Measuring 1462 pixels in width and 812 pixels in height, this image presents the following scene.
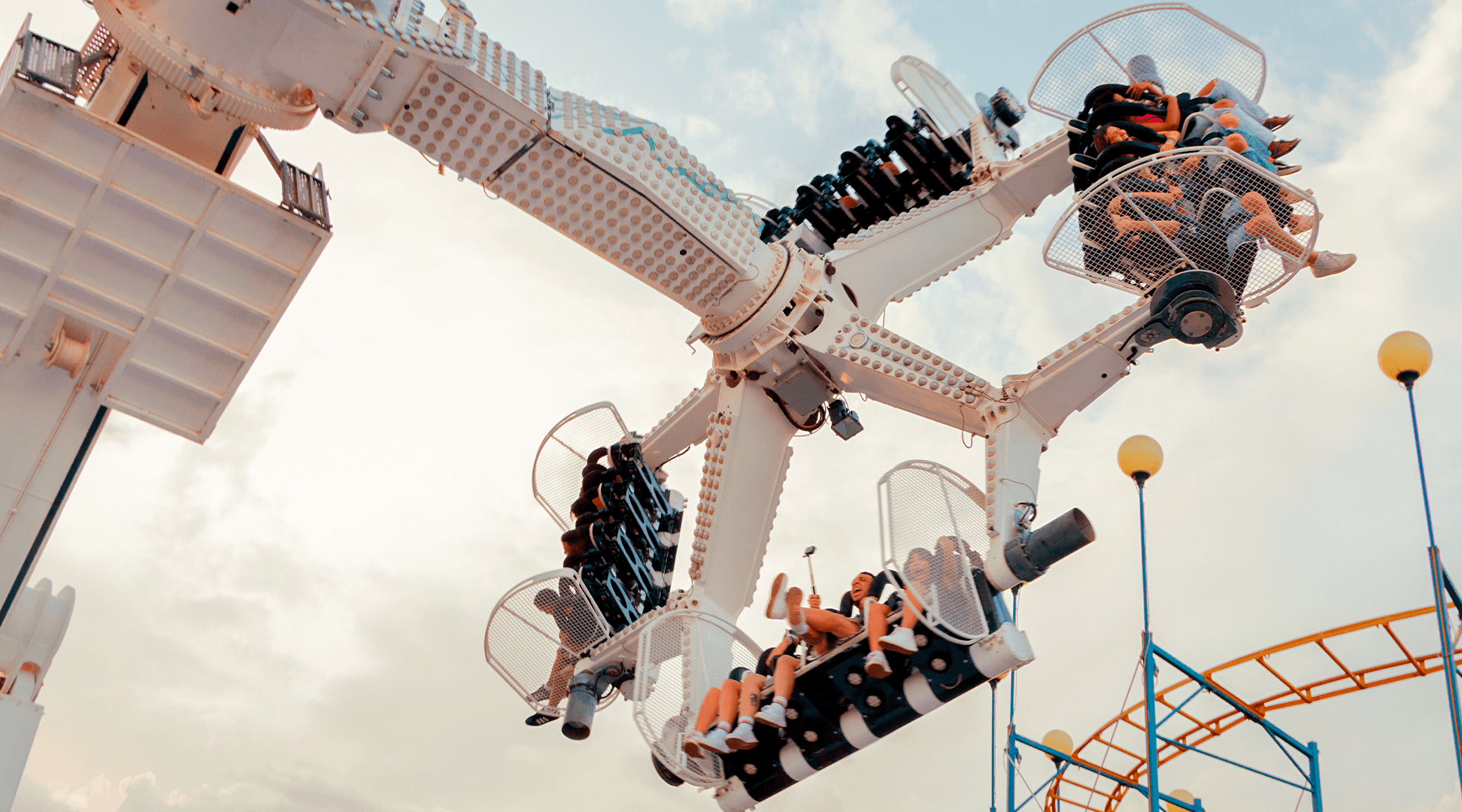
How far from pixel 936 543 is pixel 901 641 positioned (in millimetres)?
1114

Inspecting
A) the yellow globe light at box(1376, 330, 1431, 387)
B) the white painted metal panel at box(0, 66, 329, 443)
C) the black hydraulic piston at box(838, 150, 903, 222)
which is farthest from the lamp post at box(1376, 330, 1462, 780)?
the white painted metal panel at box(0, 66, 329, 443)

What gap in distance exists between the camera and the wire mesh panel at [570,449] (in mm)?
19781

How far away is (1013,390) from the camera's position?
51.7ft

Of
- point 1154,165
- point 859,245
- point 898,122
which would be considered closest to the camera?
point 1154,165

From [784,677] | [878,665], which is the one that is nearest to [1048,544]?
[878,665]

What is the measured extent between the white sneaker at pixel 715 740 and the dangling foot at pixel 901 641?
2.12 metres

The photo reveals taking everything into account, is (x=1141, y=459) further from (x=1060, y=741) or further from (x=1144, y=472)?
(x=1060, y=741)

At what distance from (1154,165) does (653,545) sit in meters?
8.66

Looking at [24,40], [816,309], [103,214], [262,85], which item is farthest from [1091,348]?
[24,40]

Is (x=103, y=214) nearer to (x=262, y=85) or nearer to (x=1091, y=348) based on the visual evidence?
(x=262, y=85)

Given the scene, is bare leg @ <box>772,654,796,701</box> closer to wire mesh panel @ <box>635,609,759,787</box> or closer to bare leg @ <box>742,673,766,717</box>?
bare leg @ <box>742,673,766,717</box>

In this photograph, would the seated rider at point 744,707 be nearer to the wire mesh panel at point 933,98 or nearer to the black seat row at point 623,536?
the black seat row at point 623,536

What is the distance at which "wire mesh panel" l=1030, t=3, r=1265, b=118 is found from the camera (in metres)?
16.5

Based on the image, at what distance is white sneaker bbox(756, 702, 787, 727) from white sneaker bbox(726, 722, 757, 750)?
0.62ft
